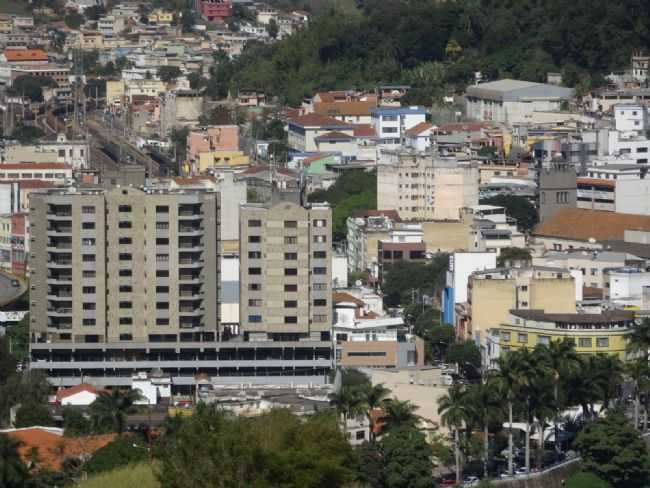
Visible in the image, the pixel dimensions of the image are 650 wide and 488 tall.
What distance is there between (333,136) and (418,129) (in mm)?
2912

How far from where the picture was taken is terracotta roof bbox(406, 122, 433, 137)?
73312mm

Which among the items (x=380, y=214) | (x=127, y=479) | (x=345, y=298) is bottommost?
(x=127, y=479)

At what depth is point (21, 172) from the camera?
71312 millimetres

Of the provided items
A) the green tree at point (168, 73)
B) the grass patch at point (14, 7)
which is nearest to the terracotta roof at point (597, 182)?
the green tree at point (168, 73)

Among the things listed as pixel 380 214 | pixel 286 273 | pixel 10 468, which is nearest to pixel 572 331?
pixel 286 273

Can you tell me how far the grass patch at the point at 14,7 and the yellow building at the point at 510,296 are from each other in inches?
3225

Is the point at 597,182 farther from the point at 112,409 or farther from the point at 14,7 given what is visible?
the point at 14,7

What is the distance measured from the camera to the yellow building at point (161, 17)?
12300cm

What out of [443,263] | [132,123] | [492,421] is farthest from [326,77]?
[492,421]

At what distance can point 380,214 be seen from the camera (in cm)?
5991

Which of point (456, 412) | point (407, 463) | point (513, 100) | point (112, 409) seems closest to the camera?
point (407, 463)

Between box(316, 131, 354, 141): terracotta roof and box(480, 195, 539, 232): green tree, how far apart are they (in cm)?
1332

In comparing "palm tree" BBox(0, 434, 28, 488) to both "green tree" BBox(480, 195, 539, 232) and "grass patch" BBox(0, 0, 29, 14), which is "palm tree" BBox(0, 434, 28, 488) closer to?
"green tree" BBox(480, 195, 539, 232)

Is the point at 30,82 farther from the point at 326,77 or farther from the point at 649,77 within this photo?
the point at 649,77
